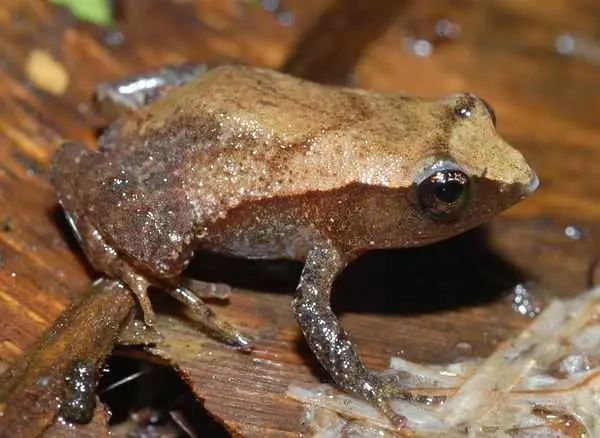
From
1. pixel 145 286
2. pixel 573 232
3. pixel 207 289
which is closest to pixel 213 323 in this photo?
pixel 207 289

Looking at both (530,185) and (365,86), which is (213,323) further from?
(365,86)

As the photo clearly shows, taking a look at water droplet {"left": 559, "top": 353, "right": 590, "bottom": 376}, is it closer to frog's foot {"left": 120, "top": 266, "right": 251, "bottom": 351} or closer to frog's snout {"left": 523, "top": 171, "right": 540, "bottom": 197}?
frog's snout {"left": 523, "top": 171, "right": 540, "bottom": 197}

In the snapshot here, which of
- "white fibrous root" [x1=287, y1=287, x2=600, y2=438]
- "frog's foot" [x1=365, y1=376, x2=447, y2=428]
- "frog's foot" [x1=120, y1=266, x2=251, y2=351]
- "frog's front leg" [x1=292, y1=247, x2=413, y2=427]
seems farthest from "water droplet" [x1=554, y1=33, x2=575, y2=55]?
"frog's foot" [x1=120, y1=266, x2=251, y2=351]

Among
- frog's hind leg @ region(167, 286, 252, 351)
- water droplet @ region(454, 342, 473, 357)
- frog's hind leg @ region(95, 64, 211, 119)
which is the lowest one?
frog's hind leg @ region(167, 286, 252, 351)

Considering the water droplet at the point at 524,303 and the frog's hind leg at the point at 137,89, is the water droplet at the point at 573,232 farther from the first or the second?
the frog's hind leg at the point at 137,89

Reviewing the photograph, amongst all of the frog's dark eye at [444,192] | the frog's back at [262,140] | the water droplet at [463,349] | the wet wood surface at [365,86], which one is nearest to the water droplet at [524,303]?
the wet wood surface at [365,86]
